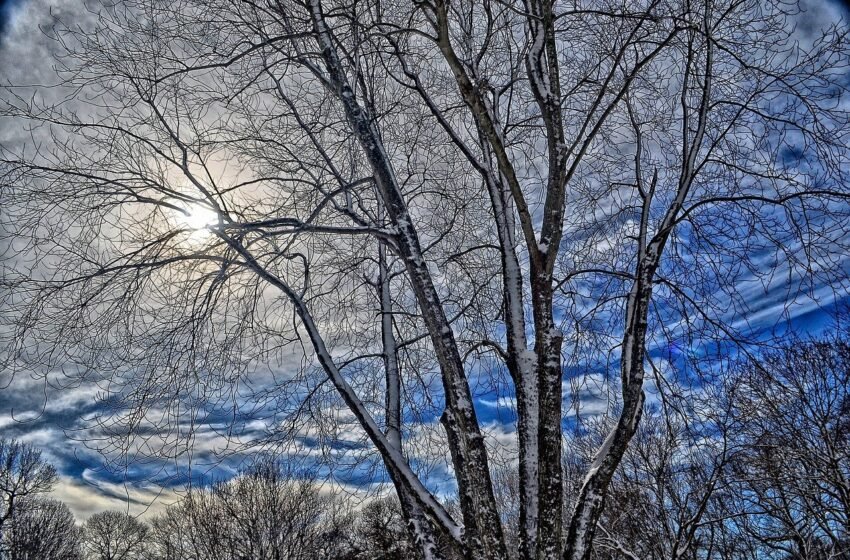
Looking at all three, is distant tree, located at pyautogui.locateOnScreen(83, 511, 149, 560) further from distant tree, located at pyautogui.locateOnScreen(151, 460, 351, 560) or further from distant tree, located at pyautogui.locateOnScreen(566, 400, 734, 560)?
distant tree, located at pyautogui.locateOnScreen(566, 400, 734, 560)

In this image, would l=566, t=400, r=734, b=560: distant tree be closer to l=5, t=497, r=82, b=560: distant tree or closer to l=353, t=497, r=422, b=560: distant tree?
l=353, t=497, r=422, b=560: distant tree

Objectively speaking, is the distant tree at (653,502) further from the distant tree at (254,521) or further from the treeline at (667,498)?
the distant tree at (254,521)

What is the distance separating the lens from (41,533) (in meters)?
25.7

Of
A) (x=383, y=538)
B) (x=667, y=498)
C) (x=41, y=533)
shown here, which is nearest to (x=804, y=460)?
(x=667, y=498)

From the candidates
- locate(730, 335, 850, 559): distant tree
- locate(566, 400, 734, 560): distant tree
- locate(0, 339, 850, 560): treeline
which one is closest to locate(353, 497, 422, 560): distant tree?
locate(0, 339, 850, 560): treeline

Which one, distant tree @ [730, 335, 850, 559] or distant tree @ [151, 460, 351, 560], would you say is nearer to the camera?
distant tree @ [730, 335, 850, 559]

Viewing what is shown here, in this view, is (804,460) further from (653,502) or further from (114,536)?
(114,536)

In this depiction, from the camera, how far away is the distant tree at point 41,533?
2429cm

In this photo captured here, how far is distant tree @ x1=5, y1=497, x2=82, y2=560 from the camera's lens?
2429cm

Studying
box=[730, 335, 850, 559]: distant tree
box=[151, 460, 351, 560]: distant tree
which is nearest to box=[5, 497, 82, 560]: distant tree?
box=[151, 460, 351, 560]: distant tree

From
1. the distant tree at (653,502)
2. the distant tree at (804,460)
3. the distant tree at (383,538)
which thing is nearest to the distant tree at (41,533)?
the distant tree at (383,538)

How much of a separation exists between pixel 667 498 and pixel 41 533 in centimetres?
2848

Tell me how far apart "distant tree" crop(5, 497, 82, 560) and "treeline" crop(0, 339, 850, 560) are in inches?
2.5

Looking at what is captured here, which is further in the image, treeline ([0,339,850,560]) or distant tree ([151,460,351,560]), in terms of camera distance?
distant tree ([151,460,351,560])
